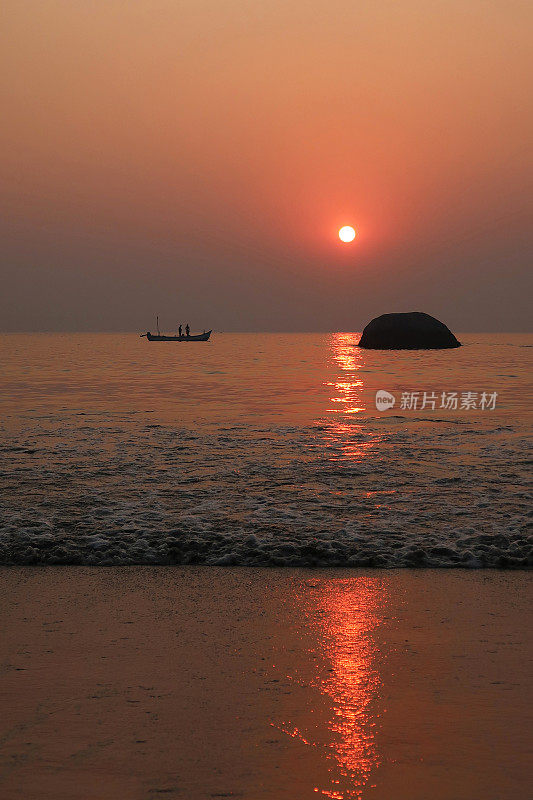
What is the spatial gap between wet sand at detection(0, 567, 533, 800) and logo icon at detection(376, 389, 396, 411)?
18078mm

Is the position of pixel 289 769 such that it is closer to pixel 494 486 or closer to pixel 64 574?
pixel 64 574

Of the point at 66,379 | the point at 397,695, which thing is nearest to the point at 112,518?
the point at 397,695

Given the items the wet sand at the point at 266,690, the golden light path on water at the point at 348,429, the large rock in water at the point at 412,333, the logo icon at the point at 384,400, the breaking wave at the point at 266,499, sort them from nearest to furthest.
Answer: the wet sand at the point at 266,690 → the breaking wave at the point at 266,499 → the golden light path on water at the point at 348,429 → the logo icon at the point at 384,400 → the large rock in water at the point at 412,333

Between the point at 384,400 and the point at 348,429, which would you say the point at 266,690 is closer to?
the point at 348,429

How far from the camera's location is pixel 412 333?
104m

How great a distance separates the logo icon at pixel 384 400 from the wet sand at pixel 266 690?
18078 millimetres

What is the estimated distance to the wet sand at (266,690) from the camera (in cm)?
315

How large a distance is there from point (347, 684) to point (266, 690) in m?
0.46

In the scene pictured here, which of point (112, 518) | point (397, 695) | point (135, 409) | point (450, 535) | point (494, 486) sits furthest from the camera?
point (135, 409)

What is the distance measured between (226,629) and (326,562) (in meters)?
2.05

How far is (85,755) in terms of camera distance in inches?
131

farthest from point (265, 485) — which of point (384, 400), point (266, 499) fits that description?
point (384, 400)

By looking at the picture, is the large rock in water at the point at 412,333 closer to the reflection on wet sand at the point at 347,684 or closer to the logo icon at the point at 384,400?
the logo icon at the point at 384,400

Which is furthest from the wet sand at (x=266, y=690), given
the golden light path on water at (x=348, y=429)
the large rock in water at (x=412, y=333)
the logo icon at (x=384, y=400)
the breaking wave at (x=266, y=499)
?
the large rock in water at (x=412, y=333)
